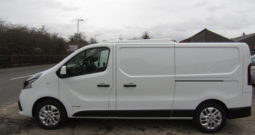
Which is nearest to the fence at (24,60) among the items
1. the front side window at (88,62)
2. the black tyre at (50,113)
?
the black tyre at (50,113)

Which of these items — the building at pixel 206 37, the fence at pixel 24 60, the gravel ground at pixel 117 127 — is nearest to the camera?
the gravel ground at pixel 117 127

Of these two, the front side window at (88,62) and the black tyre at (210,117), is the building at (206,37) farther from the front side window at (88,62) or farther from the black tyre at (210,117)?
the front side window at (88,62)

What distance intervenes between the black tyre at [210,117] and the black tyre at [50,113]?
9.39 ft

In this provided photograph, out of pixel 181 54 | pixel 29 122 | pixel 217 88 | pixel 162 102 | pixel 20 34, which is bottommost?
pixel 29 122

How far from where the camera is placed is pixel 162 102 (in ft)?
16.0

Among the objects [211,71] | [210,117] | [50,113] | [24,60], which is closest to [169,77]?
A: [211,71]

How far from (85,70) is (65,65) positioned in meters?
0.45

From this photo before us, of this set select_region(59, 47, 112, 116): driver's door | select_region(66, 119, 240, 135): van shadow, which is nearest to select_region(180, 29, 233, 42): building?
select_region(66, 119, 240, 135): van shadow

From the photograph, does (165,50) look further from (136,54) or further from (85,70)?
(85,70)

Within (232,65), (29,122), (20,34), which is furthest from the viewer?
(20,34)

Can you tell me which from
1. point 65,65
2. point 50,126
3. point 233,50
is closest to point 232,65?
point 233,50

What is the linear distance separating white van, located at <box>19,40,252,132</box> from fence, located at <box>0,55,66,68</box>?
21198mm

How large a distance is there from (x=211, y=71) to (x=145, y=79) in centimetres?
138

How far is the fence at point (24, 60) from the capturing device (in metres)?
23.6
